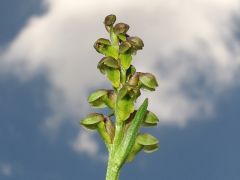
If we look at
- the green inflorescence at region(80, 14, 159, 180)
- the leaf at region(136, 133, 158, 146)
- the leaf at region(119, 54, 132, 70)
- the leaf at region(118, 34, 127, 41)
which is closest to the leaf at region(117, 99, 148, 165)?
the green inflorescence at region(80, 14, 159, 180)

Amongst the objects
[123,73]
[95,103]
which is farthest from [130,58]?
[95,103]

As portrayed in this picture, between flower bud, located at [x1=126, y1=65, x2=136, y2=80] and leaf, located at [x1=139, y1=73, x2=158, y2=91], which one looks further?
flower bud, located at [x1=126, y1=65, x2=136, y2=80]

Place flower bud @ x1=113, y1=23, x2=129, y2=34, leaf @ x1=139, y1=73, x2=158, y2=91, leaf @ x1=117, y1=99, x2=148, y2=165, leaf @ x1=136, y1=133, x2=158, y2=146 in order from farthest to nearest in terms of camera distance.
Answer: flower bud @ x1=113, y1=23, x2=129, y2=34 → leaf @ x1=136, y1=133, x2=158, y2=146 → leaf @ x1=139, y1=73, x2=158, y2=91 → leaf @ x1=117, y1=99, x2=148, y2=165

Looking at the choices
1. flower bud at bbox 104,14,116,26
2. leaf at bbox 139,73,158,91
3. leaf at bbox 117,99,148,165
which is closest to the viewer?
leaf at bbox 117,99,148,165

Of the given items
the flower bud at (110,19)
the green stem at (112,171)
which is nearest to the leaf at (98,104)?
the green stem at (112,171)

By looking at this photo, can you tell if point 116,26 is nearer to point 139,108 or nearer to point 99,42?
point 99,42

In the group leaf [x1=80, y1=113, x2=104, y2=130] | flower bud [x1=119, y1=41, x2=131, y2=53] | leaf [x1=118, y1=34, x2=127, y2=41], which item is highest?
leaf [x1=118, y1=34, x2=127, y2=41]

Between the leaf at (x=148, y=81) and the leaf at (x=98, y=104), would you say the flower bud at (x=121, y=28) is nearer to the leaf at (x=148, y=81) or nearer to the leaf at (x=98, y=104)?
the leaf at (x=148, y=81)

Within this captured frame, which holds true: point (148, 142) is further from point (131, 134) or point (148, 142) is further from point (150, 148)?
point (131, 134)

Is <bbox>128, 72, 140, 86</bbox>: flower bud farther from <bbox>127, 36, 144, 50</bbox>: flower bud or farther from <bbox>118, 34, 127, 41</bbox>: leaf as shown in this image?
<bbox>118, 34, 127, 41</bbox>: leaf
